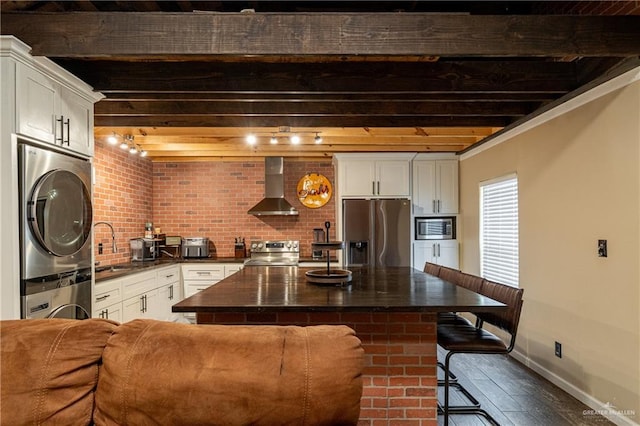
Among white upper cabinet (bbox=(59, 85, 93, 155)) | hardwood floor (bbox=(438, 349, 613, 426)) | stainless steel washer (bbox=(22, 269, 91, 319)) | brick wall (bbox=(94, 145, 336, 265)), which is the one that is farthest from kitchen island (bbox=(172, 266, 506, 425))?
brick wall (bbox=(94, 145, 336, 265))

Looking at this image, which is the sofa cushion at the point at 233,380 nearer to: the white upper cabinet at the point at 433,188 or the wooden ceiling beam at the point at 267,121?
the wooden ceiling beam at the point at 267,121

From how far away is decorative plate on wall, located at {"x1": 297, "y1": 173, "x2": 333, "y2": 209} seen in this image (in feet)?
18.1

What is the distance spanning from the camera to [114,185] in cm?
443

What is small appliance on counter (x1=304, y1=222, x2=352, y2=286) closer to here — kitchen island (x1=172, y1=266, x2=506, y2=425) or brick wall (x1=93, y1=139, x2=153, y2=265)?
kitchen island (x1=172, y1=266, x2=506, y2=425)

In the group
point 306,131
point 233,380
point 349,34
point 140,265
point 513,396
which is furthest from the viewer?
point 140,265

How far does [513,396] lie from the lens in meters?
2.70

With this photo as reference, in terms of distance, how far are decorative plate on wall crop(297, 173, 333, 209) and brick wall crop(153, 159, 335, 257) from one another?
0.29ft

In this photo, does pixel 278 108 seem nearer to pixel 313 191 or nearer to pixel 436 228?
pixel 313 191

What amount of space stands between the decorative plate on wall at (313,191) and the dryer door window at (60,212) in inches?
132

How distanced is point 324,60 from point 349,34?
0.51 metres

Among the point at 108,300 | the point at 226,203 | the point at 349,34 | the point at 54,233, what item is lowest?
the point at 108,300

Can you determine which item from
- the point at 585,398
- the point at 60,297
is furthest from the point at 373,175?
the point at 60,297

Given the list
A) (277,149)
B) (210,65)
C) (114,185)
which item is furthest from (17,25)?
(277,149)

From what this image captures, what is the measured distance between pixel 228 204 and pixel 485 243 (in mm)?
3807
